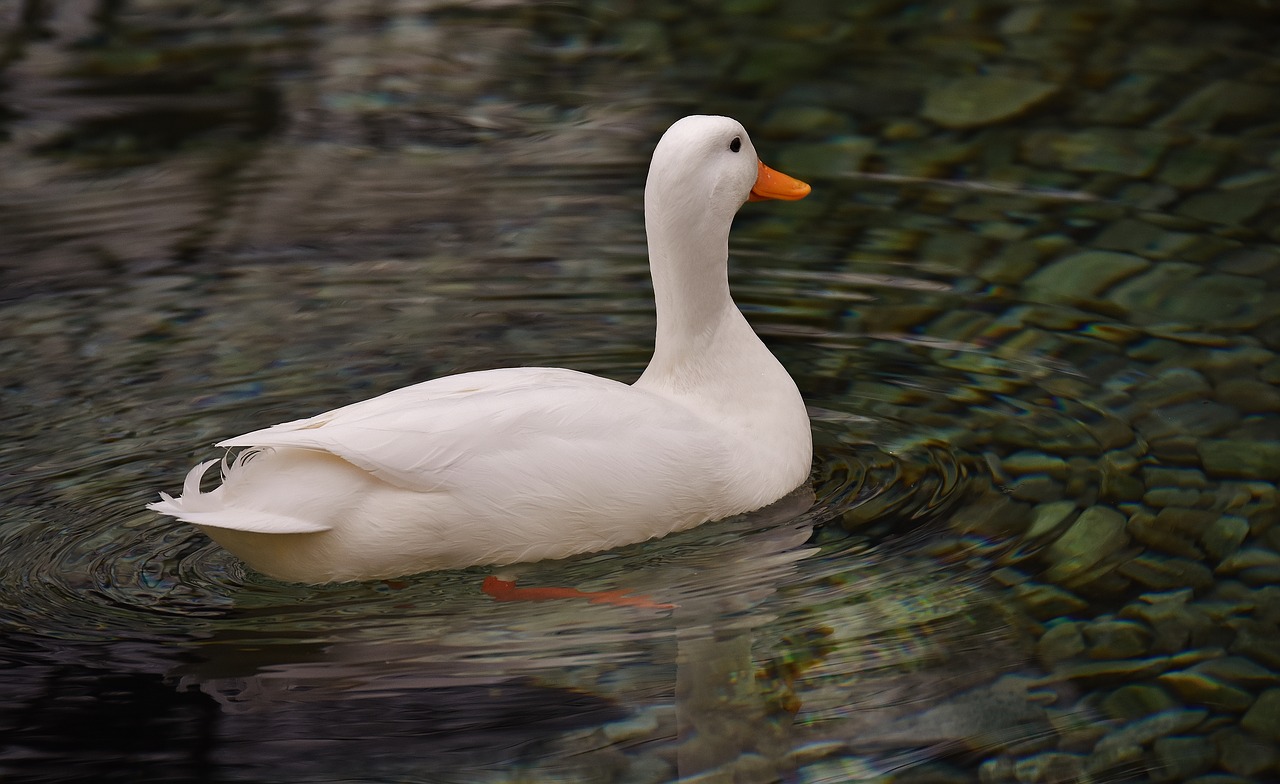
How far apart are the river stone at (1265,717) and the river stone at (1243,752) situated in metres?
0.02

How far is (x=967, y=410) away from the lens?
497 centimetres

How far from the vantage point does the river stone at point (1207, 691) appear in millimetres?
3570

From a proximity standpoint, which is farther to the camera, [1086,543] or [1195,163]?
[1195,163]

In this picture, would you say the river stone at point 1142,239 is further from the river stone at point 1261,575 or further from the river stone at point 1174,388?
the river stone at point 1261,575

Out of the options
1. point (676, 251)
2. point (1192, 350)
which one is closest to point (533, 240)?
point (676, 251)

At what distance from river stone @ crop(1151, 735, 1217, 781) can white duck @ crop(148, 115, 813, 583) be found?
132cm

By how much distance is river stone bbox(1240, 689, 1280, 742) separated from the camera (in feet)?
11.5

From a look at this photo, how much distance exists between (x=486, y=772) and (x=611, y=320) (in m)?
2.51

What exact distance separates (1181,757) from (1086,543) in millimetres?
831

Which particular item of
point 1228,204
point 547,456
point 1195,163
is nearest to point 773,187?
point 547,456

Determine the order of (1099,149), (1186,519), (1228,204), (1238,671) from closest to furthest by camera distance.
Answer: (1238,671), (1186,519), (1228,204), (1099,149)

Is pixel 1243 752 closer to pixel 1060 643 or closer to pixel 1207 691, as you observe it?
pixel 1207 691

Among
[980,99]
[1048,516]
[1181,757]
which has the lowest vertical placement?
[1181,757]

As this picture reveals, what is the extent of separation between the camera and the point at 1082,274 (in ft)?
19.3
